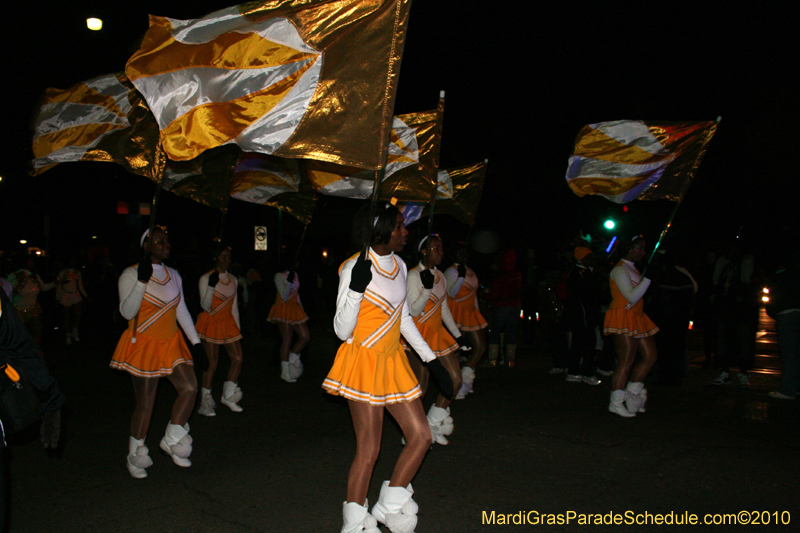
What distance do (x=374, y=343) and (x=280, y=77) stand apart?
1.98 m

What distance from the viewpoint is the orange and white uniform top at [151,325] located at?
15.4 feet

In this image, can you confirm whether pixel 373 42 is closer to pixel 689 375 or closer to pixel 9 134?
pixel 689 375

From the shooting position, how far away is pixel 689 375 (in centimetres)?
941

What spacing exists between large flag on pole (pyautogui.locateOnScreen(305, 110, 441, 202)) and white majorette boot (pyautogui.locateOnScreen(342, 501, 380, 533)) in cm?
385

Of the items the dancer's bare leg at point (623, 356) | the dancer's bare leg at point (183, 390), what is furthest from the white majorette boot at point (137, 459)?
the dancer's bare leg at point (623, 356)

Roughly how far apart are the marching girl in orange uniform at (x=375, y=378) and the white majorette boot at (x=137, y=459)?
7.26 feet

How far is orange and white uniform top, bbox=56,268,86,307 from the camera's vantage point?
43.0ft

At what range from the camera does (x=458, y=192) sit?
8.48 meters

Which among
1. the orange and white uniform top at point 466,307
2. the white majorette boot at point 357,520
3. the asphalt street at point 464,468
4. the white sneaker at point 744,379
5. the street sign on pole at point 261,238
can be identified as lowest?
the asphalt street at point 464,468

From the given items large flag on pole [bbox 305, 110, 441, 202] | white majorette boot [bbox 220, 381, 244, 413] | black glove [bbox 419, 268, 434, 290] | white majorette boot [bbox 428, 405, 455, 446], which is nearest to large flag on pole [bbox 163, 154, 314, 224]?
large flag on pole [bbox 305, 110, 441, 202]

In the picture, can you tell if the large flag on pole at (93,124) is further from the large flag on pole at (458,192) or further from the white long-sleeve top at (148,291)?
the large flag on pole at (458,192)

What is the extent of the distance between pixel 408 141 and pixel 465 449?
3.54 meters

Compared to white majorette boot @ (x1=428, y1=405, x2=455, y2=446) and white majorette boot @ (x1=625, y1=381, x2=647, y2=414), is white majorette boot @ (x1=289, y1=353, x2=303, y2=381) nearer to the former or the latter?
white majorette boot @ (x1=428, y1=405, x2=455, y2=446)

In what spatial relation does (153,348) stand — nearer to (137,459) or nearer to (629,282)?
(137,459)
